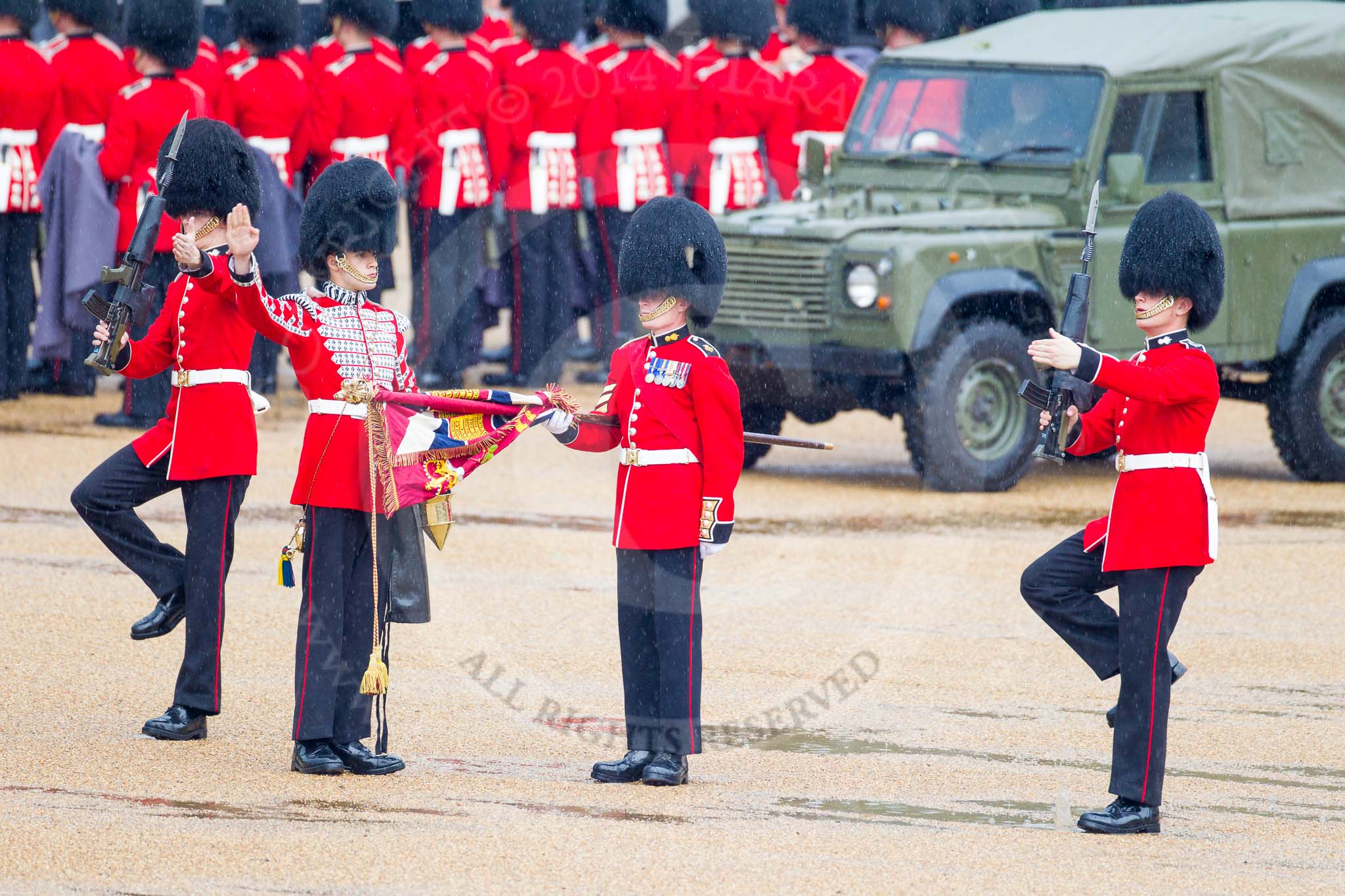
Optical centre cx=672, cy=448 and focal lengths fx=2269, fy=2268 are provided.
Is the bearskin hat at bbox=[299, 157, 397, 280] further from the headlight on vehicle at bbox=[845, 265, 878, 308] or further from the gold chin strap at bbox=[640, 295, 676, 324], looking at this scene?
the headlight on vehicle at bbox=[845, 265, 878, 308]

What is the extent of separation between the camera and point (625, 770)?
5551mm

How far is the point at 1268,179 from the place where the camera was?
10.9 meters

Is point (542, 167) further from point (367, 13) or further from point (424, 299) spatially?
point (367, 13)

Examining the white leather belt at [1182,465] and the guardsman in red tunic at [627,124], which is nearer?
the white leather belt at [1182,465]

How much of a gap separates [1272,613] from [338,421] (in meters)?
3.83

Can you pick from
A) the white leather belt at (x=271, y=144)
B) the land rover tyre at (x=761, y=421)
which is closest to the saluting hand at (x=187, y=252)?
the land rover tyre at (x=761, y=421)

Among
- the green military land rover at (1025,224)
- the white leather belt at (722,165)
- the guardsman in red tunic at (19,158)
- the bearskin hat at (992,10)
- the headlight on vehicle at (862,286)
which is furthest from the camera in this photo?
the bearskin hat at (992,10)

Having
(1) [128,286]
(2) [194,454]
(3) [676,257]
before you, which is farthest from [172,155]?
(3) [676,257]

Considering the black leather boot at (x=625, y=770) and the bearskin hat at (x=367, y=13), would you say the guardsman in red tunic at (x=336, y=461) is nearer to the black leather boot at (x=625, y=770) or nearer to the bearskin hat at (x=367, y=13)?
the black leather boot at (x=625, y=770)

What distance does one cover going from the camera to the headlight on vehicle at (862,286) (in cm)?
1002

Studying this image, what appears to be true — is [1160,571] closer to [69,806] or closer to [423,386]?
[69,806]

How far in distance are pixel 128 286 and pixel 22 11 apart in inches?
246

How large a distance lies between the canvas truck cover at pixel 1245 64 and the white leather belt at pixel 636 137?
2130 mm

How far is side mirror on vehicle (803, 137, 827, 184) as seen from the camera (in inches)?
437
